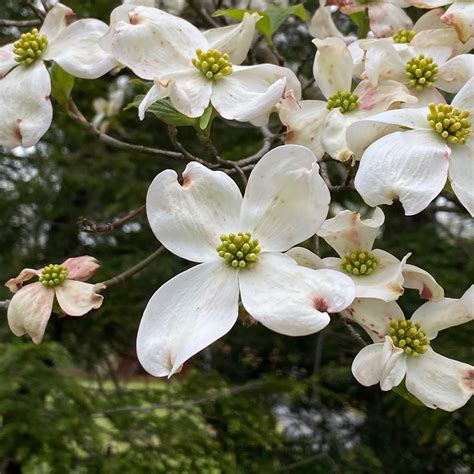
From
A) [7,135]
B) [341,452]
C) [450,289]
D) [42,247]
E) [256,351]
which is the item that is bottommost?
[256,351]

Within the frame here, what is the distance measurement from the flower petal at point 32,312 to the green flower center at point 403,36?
0.40 meters

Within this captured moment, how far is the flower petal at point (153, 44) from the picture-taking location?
55 cm

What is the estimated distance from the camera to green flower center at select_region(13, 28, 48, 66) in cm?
61

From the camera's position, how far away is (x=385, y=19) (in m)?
0.69

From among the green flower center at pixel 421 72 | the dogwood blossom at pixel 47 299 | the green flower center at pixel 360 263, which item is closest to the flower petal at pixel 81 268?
the dogwood blossom at pixel 47 299

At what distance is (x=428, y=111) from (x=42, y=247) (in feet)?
4.76

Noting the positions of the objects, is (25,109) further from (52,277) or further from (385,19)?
(385,19)

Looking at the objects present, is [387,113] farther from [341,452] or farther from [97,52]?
[341,452]

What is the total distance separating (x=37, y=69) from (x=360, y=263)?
0.33 meters

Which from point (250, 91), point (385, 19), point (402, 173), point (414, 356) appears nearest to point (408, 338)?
point (414, 356)

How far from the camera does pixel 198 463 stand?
1.23 metres

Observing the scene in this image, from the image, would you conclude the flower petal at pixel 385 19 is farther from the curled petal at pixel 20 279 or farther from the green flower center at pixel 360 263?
the curled petal at pixel 20 279

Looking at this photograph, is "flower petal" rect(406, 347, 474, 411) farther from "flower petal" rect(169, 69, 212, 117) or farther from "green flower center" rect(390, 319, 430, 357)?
"flower petal" rect(169, 69, 212, 117)

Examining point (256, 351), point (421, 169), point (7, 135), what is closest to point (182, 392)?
point (256, 351)
